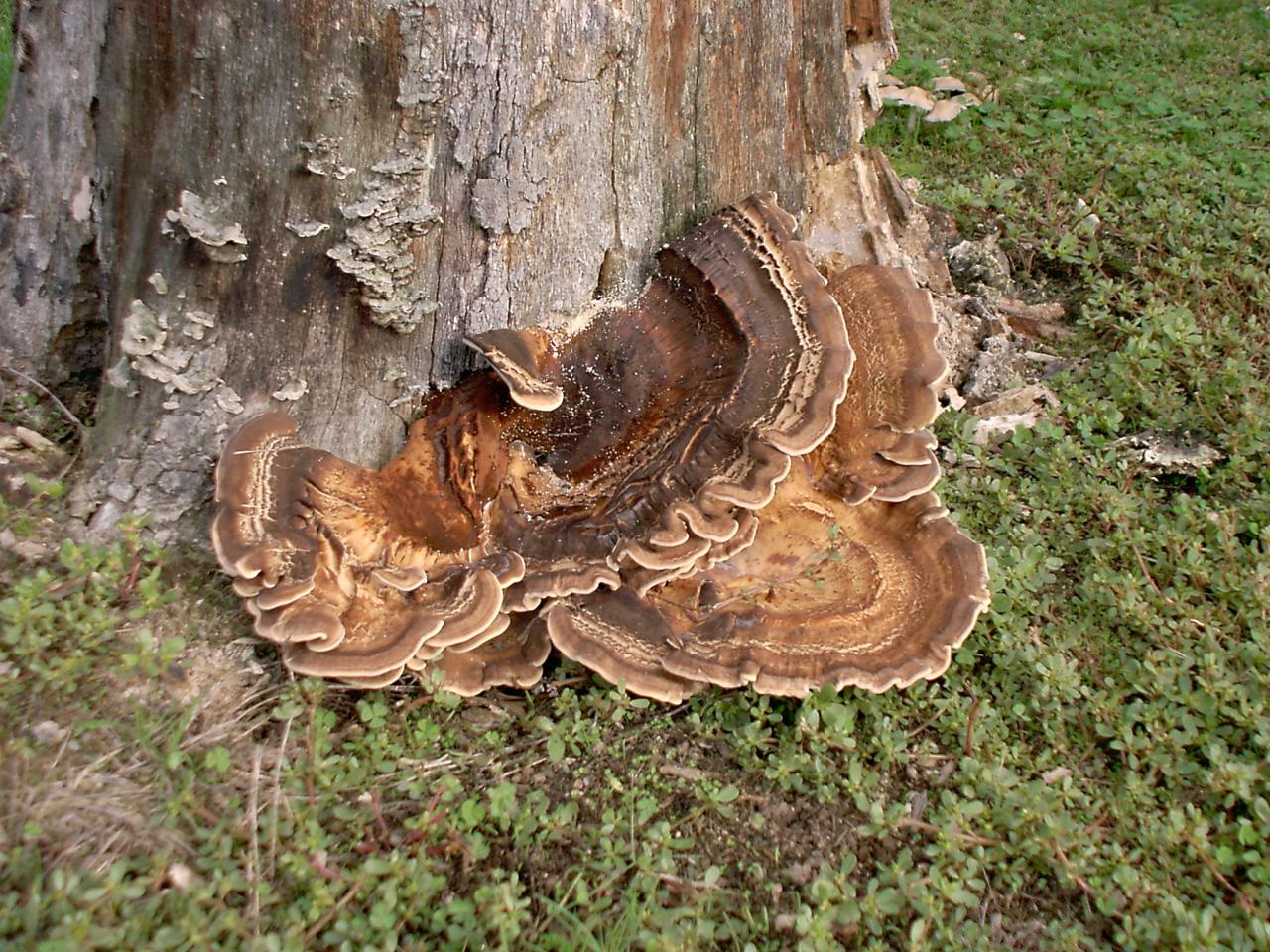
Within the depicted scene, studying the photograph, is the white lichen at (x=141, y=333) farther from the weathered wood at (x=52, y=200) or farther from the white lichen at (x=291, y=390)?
the weathered wood at (x=52, y=200)

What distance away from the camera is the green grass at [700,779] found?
2.48m

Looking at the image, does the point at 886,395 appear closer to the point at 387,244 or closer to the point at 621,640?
the point at 621,640

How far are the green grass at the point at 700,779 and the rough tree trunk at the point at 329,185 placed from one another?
0.77 meters

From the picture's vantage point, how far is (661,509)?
3195 mm

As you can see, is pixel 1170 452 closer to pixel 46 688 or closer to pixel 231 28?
pixel 231 28

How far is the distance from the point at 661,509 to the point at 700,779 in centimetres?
95

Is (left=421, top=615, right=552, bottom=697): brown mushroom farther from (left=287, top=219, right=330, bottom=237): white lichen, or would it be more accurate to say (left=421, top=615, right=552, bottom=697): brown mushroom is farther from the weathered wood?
the weathered wood

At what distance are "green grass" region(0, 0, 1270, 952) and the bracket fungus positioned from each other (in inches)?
9.4

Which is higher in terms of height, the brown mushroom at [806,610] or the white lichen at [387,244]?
the white lichen at [387,244]

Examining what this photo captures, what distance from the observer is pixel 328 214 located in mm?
3160

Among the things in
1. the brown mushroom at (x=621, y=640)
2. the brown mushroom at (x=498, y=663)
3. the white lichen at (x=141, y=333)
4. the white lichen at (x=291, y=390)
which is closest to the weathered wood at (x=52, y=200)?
the white lichen at (x=141, y=333)

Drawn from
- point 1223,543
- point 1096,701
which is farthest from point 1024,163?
point 1096,701

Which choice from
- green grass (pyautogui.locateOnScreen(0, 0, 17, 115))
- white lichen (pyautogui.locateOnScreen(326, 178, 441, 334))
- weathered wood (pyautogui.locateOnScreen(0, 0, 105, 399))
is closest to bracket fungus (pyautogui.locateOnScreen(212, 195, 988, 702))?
white lichen (pyautogui.locateOnScreen(326, 178, 441, 334))

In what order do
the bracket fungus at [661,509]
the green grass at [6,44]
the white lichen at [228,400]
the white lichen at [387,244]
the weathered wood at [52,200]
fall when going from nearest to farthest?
the bracket fungus at [661,509] → the white lichen at [387,244] → the white lichen at [228,400] → the weathered wood at [52,200] → the green grass at [6,44]
